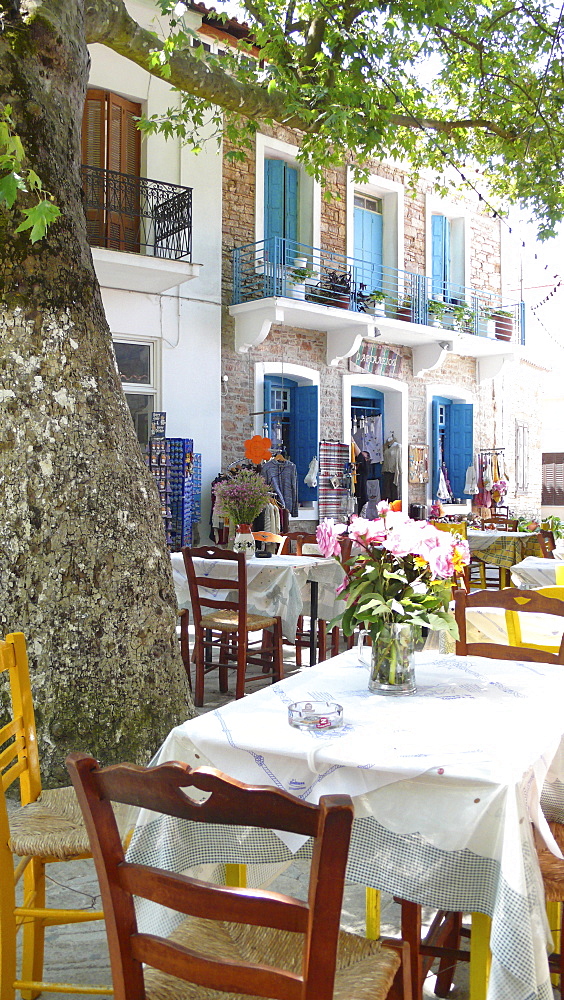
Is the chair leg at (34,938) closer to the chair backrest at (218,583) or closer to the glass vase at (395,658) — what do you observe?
the glass vase at (395,658)

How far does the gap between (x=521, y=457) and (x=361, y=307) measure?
20.3 feet

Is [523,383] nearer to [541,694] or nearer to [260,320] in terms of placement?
[260,320]

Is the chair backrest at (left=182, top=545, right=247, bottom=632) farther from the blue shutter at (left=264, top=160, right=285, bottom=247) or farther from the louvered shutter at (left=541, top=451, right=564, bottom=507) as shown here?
the louvered shutter at (left=541, top=451, right=564, bottom=507)

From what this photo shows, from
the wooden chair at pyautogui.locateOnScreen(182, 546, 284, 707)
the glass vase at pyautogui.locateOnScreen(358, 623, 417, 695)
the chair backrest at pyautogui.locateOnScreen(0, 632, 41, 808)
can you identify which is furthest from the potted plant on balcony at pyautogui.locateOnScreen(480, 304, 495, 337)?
the chair backrest at pyautogui.locateOnScreen(0, 632, 41, 808)

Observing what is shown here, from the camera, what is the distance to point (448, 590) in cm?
238

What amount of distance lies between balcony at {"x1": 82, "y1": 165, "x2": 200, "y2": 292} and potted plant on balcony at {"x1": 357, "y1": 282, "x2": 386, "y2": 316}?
2.96m

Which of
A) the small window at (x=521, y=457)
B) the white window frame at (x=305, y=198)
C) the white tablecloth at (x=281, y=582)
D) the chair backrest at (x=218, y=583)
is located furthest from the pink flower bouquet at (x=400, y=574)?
the small window at (x=521, y=457)

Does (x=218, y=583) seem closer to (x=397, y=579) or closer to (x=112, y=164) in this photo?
(x=397, y=579)

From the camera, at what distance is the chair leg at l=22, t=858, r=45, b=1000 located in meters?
2.32

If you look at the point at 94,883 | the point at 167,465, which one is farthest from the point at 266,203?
the point at 94,883

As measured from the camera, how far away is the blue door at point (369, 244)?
13.2 meters

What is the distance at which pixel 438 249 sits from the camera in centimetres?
1479

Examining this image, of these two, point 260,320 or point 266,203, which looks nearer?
point 260,320

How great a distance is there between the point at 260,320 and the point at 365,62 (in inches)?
200
